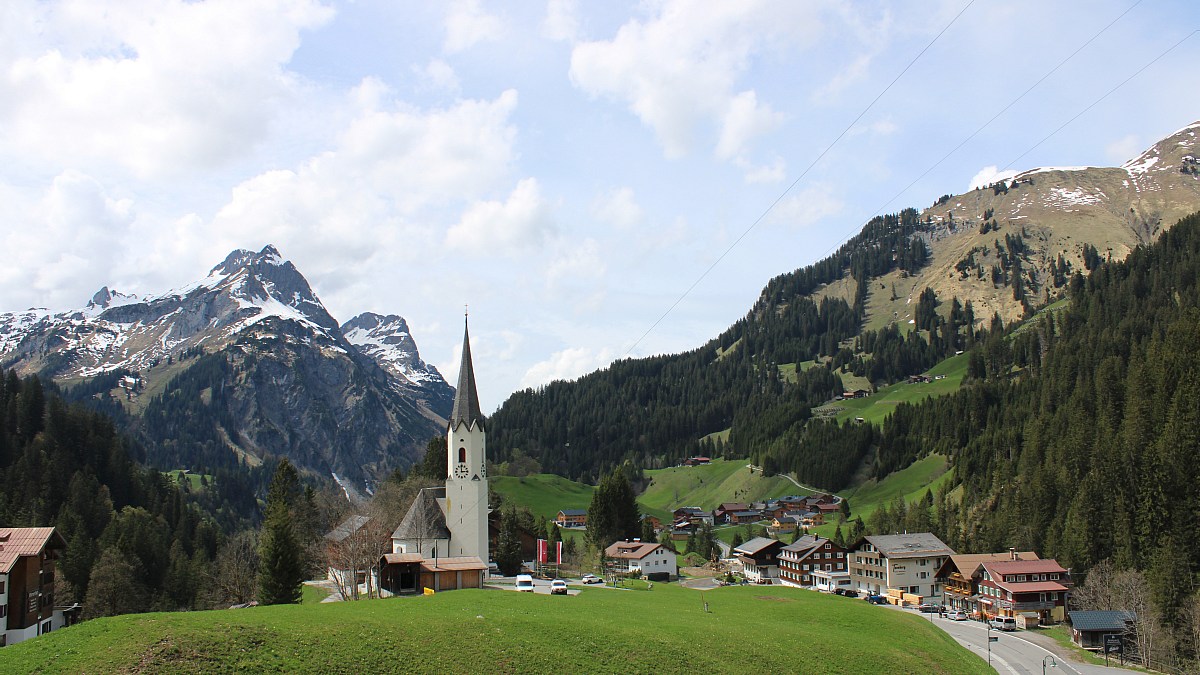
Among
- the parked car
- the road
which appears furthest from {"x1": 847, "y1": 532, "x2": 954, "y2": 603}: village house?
the road

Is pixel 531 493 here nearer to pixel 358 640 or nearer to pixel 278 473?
pixel 278 473

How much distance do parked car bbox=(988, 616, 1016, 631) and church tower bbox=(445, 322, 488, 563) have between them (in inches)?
2010

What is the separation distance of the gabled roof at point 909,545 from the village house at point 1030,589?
609 inches

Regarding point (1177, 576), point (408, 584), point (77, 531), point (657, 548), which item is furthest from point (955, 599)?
point (77, 531)

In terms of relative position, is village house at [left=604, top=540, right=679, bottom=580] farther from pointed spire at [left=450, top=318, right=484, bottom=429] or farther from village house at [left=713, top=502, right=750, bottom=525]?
village house at [left=713, top=502, right=750, bottom=525]

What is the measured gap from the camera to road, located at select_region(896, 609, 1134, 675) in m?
58.4

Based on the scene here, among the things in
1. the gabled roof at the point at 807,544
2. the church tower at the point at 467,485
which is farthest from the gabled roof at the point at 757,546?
the church tower at the point at 467,485

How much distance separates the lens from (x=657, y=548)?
342 ft

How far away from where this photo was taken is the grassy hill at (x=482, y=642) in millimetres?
28703

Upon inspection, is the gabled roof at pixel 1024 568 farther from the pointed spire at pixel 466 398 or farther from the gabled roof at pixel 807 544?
the pointed spire at pixel 466 398


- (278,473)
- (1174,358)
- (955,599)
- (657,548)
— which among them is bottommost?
(955,599)

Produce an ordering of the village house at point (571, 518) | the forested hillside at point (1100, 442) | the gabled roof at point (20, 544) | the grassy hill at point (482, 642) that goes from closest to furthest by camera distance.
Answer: the grassy hill at point (482, 642), the gabled roof at point (20, 544), the forested hillside at point (1100, 442), the village house at point (571, 518)

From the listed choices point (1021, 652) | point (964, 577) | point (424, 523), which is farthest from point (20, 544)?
point (964, 577)

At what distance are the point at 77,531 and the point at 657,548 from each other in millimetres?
71295
